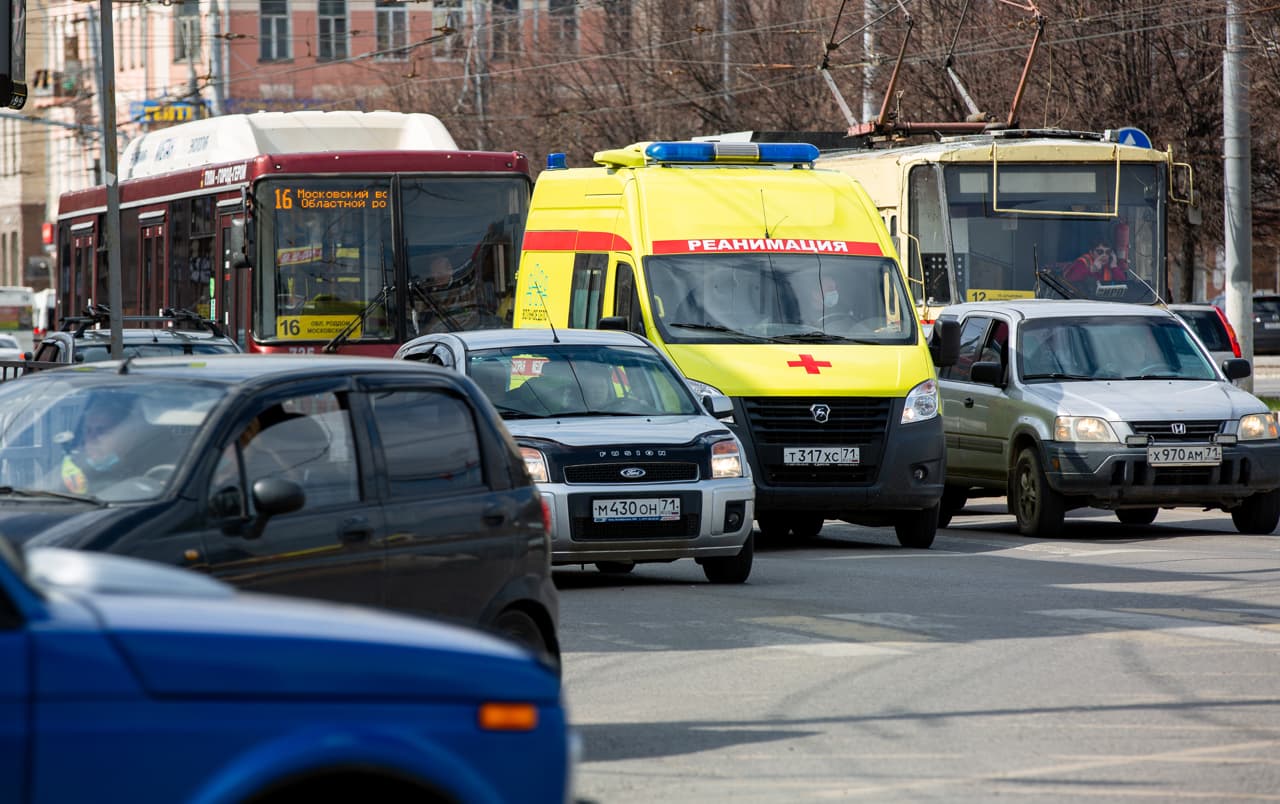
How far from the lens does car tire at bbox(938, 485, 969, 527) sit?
18766 mm

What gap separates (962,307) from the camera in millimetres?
19203

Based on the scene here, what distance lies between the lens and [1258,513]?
56.0 ft

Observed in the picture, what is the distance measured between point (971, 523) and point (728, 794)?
1201 cm

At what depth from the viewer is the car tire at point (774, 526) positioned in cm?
1666

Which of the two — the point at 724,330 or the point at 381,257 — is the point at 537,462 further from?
the point at 381,257

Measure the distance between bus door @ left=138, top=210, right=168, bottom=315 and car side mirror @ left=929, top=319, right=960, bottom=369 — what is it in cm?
1035

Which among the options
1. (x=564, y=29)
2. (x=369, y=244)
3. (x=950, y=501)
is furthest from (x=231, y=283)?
(x=564, y=29)

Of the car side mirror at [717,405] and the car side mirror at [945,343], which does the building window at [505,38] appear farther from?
the car side mirror at [717,405]

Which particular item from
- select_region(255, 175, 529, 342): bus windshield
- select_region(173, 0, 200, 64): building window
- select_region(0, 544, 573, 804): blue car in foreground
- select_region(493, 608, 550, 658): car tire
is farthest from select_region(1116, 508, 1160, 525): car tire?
select_region(173, 0, 200, 64): building window

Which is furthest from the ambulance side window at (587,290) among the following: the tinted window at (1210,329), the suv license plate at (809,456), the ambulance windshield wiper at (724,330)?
the tinted window at (1210,329)

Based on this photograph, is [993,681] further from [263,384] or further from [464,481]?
[263,384]

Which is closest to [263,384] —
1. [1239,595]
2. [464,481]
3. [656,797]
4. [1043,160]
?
[464,481]

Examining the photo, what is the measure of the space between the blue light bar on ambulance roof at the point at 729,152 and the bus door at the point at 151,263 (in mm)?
8892

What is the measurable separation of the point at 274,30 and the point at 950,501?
56568 millimetres
